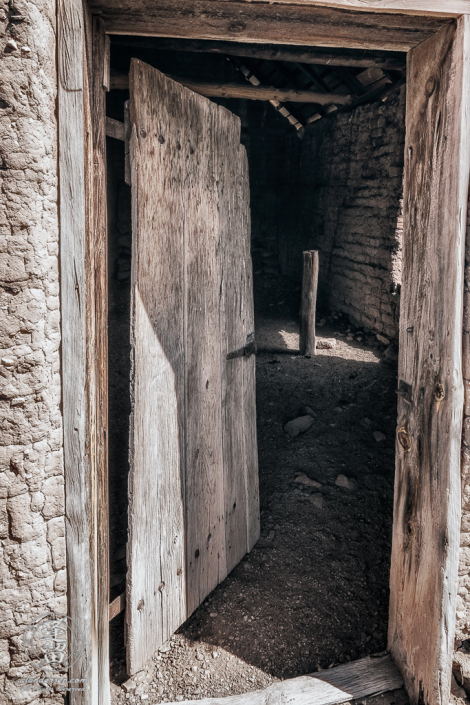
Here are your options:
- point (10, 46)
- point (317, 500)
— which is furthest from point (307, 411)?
point (10, 46)

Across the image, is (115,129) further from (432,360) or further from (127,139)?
(432,360)

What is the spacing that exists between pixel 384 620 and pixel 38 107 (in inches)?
94.3

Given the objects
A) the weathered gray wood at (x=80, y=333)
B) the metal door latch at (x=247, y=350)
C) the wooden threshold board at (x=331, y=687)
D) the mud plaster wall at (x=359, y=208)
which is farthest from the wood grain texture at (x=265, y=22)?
the mud plaster wall at (x=359, y=208)

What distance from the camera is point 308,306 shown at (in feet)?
17.9

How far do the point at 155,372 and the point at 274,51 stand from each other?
3616 millimetres

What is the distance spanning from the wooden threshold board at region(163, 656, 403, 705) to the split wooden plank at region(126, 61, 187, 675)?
39cm

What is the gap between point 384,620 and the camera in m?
2.33

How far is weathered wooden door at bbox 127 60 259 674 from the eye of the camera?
184cm

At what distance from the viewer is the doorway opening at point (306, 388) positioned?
7.25ft

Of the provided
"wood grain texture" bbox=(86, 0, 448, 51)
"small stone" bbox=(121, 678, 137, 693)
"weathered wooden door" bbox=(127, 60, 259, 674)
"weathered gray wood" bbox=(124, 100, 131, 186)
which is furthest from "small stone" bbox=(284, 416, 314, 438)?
"wood grain texture" bbox=(86, 0, 448, 51)

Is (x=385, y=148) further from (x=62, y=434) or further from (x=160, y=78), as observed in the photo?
(x=62, y=434)

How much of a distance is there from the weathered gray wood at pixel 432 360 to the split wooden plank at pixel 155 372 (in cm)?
86

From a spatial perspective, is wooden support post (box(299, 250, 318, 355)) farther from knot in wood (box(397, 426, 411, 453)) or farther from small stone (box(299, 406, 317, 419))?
knot in wood (box(397, 426, 411, 453))

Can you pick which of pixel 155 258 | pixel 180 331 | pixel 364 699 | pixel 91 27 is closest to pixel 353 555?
pixel 364 699
